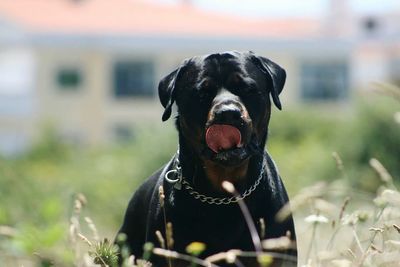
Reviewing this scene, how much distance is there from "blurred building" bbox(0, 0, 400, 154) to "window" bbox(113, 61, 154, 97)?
5 cm

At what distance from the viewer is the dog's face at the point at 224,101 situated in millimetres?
5957

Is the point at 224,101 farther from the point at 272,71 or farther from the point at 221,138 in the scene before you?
the point at 272,71

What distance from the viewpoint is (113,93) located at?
5684 centimetres

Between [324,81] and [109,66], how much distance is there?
11110 millimetres

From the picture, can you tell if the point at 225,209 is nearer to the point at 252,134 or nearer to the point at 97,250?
the point at 252,134

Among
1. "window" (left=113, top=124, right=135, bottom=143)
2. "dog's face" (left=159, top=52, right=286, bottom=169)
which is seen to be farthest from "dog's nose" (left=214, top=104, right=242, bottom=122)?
"window" (left=113, top=124, right=135, bottom=143)

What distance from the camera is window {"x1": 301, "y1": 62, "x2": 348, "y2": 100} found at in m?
58.8

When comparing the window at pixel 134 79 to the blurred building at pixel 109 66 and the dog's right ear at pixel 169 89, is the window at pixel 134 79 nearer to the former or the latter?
the blurred building at pixel 109 66

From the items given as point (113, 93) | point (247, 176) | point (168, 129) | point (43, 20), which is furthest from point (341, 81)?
point (247, 176)

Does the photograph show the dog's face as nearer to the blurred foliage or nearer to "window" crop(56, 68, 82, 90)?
the blurred foliage

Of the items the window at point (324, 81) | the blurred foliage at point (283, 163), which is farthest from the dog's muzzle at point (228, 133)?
the window at point (324, 81)

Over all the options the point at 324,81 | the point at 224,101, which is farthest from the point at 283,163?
the point at 324,81

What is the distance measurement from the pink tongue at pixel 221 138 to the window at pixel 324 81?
173 feet

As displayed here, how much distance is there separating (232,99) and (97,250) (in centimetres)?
162
